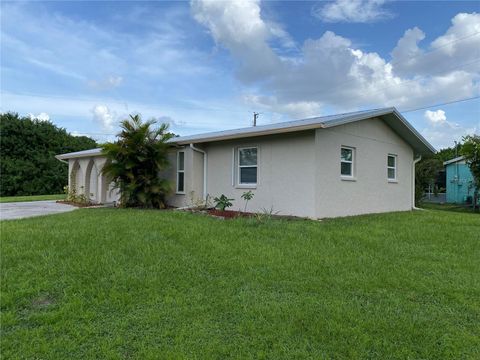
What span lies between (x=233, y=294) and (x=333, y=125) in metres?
6.57

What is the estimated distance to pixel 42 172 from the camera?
2658 centimetres

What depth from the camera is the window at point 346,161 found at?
11.5 m

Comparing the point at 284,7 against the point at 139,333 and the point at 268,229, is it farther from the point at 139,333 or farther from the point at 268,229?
the point at 139,333

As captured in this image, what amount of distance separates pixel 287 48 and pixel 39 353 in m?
16.4

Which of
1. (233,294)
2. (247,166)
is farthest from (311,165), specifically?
(233,294)

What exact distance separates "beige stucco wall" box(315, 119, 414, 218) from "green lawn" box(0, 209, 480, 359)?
10.3ft

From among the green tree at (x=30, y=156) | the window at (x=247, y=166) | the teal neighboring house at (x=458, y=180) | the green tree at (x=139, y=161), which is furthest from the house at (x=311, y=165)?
the green tree at (x=30, y=156)

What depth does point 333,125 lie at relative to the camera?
9930 mm

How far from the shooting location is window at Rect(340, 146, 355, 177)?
1152 cm

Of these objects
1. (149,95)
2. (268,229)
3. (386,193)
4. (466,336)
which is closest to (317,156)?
(268,229)

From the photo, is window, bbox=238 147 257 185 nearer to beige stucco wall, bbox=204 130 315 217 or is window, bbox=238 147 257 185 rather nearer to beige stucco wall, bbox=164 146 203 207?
beige stucco wall, bbox=204 130 315 217

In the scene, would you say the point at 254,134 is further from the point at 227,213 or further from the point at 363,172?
the point at 363,172

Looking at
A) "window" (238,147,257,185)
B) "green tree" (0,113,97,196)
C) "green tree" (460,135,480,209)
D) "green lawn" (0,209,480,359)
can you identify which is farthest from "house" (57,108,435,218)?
"green tree" (0,113,97,196)

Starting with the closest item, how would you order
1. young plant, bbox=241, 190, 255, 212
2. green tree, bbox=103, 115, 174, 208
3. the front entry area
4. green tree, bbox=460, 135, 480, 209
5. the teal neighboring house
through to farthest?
young plant, bbox=241, 190, 255, 212 < green tree, bbox=103, 115, 174, 208 < the front entry area < green tree, bbox=460, 135, 480, 209 < the teal neighboring house
